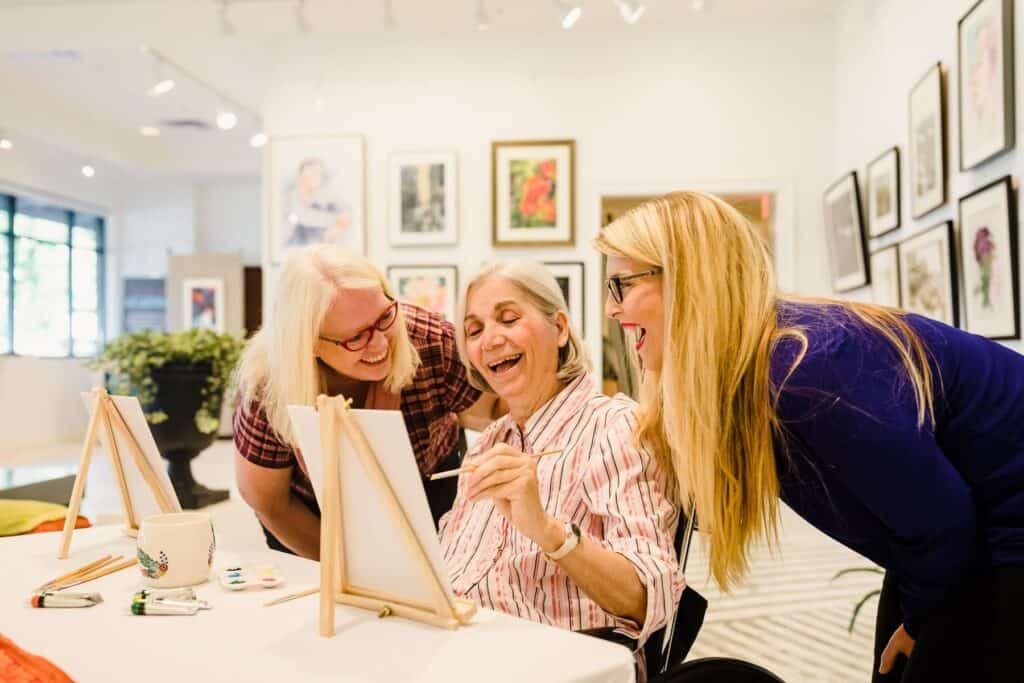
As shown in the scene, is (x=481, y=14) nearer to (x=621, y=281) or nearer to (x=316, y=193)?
(x=316, y=193)

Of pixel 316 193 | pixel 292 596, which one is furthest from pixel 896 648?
pixel 316 193

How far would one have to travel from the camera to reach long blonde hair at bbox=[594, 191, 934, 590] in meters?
1.06

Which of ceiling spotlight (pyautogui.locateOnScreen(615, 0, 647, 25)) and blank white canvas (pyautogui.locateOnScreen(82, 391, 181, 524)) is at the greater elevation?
ceiling spotlight (pyautogui.locateOnScreen(615, 0, 647, 25))

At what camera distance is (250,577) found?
44.2 inches

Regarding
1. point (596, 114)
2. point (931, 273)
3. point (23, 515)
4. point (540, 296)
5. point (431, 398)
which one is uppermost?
point (596, 114)

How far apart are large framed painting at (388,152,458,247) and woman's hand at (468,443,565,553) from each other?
406 cm

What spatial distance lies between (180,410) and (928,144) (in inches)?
160

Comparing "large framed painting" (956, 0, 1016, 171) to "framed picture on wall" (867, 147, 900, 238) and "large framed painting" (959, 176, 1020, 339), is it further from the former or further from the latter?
"framed picture on wall" (867, 147, 900, 238)

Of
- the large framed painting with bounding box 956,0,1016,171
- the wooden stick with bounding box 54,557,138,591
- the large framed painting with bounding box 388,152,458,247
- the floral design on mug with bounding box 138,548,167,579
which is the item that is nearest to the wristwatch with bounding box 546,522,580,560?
the floral design on mug with bounding box 138,548,167,579

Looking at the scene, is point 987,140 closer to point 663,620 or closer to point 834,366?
point 834,366

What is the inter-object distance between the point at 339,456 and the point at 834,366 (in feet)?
2.06

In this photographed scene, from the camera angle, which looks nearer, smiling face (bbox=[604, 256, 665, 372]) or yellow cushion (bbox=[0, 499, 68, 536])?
smiling face (bbox=[604, 256, 665, 372])

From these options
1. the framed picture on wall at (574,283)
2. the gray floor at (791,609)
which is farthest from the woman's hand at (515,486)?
the framed picture on wall at (574,283)

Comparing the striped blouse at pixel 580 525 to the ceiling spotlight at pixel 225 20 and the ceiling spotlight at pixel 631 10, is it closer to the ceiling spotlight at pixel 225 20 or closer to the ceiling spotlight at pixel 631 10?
the ceiling spotlight at pixel 631 10
